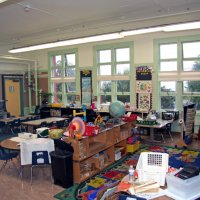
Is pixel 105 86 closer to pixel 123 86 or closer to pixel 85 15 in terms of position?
pixel 123 86

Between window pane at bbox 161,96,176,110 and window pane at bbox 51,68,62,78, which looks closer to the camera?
window pane at bbox 161,96,176,110

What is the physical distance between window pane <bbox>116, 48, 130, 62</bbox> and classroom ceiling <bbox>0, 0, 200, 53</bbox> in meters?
1.39

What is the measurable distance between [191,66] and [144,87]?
1777 millimetres

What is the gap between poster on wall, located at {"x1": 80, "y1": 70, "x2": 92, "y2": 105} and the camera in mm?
10062

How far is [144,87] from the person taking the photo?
868 cm

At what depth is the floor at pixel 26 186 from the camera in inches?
161

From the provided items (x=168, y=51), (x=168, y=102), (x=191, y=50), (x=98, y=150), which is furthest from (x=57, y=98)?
(x=98, y=150)

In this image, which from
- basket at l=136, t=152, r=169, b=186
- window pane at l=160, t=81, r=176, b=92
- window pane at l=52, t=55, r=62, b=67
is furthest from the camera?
window pane at l=52, t=55, r=62, b=67

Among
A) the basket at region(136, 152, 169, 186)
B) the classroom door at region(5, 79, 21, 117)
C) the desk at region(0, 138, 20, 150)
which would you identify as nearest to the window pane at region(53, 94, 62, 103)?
the classroom door at region(5, 79, 21, 117)

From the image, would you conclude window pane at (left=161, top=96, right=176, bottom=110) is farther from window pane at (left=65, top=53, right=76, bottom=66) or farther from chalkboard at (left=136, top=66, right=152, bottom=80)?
window pane at (left=65, top=53, right=76, bottom=66)

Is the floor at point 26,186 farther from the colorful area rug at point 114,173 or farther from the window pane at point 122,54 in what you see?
the window pane at point 122,54

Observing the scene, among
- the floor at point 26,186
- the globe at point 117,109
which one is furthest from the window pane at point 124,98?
the floor at point 26,186

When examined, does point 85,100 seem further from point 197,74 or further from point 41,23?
point 197,74

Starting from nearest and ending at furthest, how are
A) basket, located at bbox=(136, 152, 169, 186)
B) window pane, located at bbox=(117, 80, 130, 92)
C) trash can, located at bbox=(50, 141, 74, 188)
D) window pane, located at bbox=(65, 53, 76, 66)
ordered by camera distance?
basket, located at bbox=(136, 152, 169, 186) → trash can, located at bbox=(50, 141, 74, 188) → window pane, located at bbox=(117, 80, 130, 92) → window pane, located at bbox=(65, 53, 76, 66)
